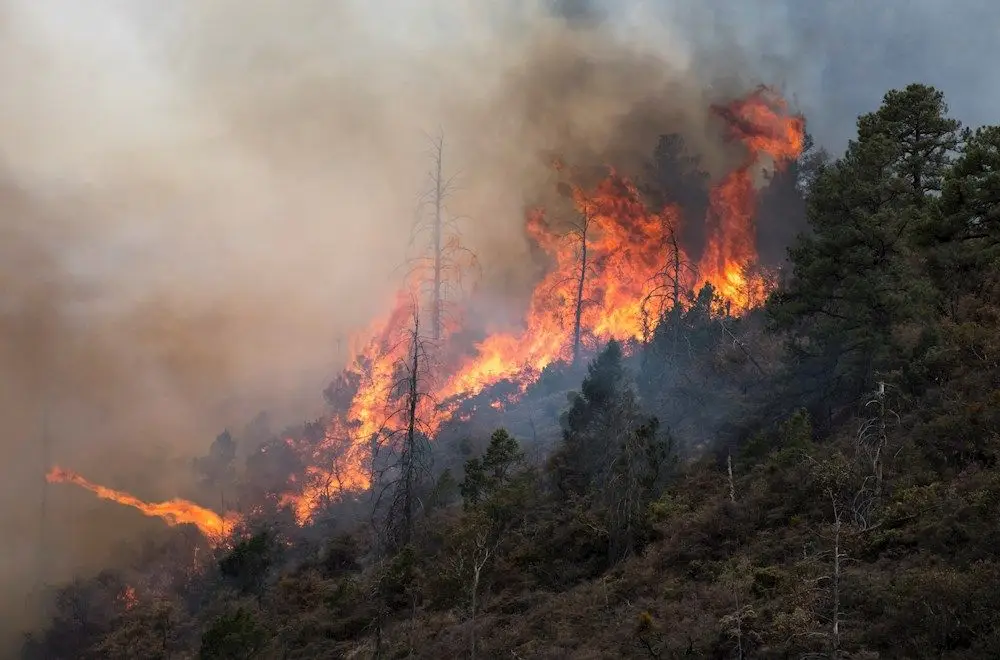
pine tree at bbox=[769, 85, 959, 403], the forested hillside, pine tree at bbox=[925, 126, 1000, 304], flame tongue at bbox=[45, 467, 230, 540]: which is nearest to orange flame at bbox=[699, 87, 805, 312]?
the forested hillside

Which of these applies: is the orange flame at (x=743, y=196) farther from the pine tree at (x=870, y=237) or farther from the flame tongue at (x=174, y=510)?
the flame tongue at (x=174, y=510)

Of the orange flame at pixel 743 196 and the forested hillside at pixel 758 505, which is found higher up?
the orange flame at pixel 743 196

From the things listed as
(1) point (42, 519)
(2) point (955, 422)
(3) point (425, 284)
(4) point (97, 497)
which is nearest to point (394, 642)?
(2) point (955, 422)

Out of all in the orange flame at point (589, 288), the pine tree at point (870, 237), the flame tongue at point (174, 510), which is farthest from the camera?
the orange flame at point (589, 288)

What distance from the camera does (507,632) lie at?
15.6 m

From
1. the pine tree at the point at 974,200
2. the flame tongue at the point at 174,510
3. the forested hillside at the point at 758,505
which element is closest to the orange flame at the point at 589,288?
the flame tongue at the point at 174,510

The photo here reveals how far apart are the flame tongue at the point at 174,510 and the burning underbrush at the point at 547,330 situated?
12cm

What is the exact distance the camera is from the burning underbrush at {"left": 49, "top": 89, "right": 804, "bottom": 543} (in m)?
43.8

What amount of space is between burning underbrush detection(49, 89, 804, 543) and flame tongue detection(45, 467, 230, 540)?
0.38ft

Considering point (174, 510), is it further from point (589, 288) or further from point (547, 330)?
point (589, 288)

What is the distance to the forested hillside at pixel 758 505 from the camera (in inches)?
442

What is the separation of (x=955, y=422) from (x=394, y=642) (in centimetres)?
1625

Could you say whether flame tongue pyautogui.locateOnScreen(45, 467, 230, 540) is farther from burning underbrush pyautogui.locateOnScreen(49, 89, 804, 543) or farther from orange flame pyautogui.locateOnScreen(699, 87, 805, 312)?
orange flame pyautogui.locateOnScreen(699, 87, 805, 312)

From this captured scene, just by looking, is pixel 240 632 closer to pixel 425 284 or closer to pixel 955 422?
pixel 955 422
